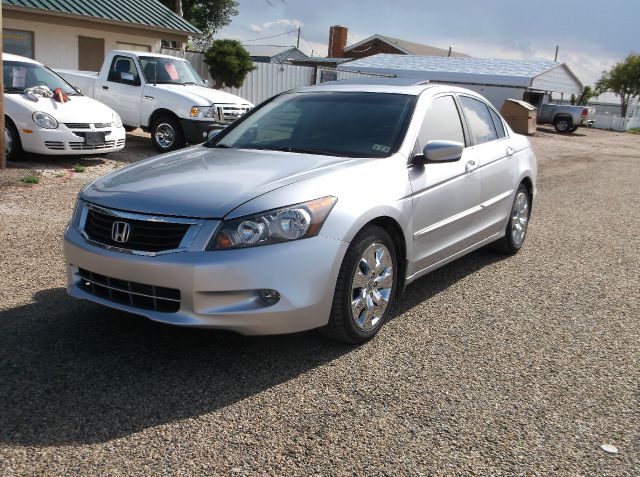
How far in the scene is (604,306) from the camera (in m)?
5.39

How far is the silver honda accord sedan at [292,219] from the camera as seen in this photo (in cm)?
365

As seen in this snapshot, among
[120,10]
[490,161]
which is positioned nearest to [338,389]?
[490,161]

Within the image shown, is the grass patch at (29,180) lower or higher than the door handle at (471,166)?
lower

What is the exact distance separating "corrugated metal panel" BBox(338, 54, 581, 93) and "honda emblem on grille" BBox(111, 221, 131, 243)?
3439cm

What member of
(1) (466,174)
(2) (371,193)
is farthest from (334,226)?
(1) (466,174)

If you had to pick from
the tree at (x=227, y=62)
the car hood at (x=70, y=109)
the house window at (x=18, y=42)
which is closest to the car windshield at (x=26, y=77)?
the car hood at (x=70, y=109)

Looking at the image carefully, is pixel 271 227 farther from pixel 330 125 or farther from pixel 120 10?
pixel 120 10

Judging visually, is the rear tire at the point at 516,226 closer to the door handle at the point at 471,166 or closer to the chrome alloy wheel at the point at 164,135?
the door handle at the point at 471,166

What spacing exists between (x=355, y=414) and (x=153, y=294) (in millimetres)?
1260

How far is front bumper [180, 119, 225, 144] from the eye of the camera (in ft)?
41.8

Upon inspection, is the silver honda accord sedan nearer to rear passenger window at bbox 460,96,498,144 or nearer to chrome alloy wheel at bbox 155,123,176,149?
rear passenger window at bbox 460,96,498,144

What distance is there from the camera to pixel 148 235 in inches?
147

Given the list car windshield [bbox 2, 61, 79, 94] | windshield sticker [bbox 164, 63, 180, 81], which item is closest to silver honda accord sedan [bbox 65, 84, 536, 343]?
car windshield [bbox 2, 61, 79, 94]

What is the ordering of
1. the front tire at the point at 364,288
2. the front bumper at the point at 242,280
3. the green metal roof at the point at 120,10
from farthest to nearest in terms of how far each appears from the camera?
the green metal roof at the point at 120,10, the front tire at the point at 364,288, the front bumper at the point at 242,280
